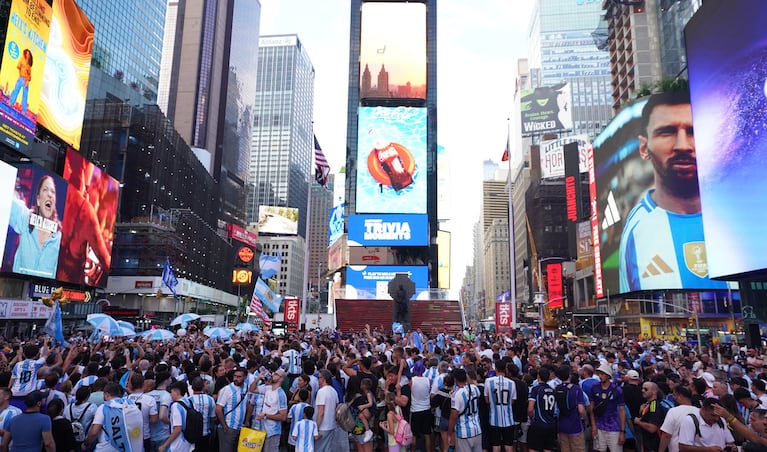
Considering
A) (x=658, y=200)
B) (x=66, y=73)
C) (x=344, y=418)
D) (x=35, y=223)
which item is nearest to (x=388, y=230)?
(x=658, y=200)

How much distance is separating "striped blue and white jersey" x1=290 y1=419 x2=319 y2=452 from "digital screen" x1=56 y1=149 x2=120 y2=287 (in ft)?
174

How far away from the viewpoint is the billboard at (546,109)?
12475 centimetres

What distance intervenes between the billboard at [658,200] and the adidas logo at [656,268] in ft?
0.31

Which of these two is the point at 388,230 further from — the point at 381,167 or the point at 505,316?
the point at 505,316

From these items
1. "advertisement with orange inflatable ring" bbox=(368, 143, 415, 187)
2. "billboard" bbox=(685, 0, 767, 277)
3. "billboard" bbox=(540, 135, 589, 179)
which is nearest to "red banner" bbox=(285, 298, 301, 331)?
"billboard" bbox=(685, 0, 767, 277)

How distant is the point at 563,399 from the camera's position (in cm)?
835

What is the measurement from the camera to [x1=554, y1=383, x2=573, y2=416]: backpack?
329 inches

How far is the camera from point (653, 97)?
55312mm

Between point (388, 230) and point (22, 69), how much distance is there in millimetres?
40395

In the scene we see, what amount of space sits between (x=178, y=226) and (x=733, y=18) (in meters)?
71.8

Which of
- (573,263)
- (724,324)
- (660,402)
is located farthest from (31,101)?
(573,263)

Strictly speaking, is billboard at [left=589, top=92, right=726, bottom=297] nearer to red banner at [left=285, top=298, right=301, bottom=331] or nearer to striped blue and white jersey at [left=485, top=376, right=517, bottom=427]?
red banner at [left=285, top=298, right=301, bottom=331]

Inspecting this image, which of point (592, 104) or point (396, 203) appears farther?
point (592, 104)

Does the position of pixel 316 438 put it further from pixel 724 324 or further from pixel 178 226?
pixel 178 226
